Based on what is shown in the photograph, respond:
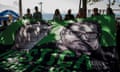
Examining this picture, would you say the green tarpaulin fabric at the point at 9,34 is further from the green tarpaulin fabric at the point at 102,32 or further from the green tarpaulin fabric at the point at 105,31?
the green tarpaulin fabric at the point at 105,31

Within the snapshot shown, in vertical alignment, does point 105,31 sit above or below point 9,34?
above

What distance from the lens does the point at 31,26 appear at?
36.6ft

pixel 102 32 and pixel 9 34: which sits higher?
pixel 102 32

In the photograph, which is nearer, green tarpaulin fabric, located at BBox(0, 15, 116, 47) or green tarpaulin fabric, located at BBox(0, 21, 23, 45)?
green tarpaulin fabric, located at BBox(0, 15, 116, 47)

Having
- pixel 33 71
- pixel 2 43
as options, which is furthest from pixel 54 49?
pixel 2 43

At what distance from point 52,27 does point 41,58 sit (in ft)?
3.90

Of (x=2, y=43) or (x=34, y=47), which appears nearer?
(x=34, y=47)

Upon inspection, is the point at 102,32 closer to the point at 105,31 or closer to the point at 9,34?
the point at 105,31

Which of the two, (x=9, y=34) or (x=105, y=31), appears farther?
(x=9, y=34)

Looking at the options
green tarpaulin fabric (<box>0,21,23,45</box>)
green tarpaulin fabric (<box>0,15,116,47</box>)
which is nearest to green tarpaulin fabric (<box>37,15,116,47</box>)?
green tarpaulin fabric (<box>0,15,116,47</box>)

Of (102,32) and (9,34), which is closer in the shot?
(102,32)

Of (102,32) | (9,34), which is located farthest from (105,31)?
(9,34)

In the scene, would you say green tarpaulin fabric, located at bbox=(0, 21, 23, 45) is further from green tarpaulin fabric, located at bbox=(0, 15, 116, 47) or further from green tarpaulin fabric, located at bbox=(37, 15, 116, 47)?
green tarpaulin fabric, located at bbox=(37, 15, 116, 47)

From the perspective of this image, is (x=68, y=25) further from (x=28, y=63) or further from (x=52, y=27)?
(x=28, y=63)
